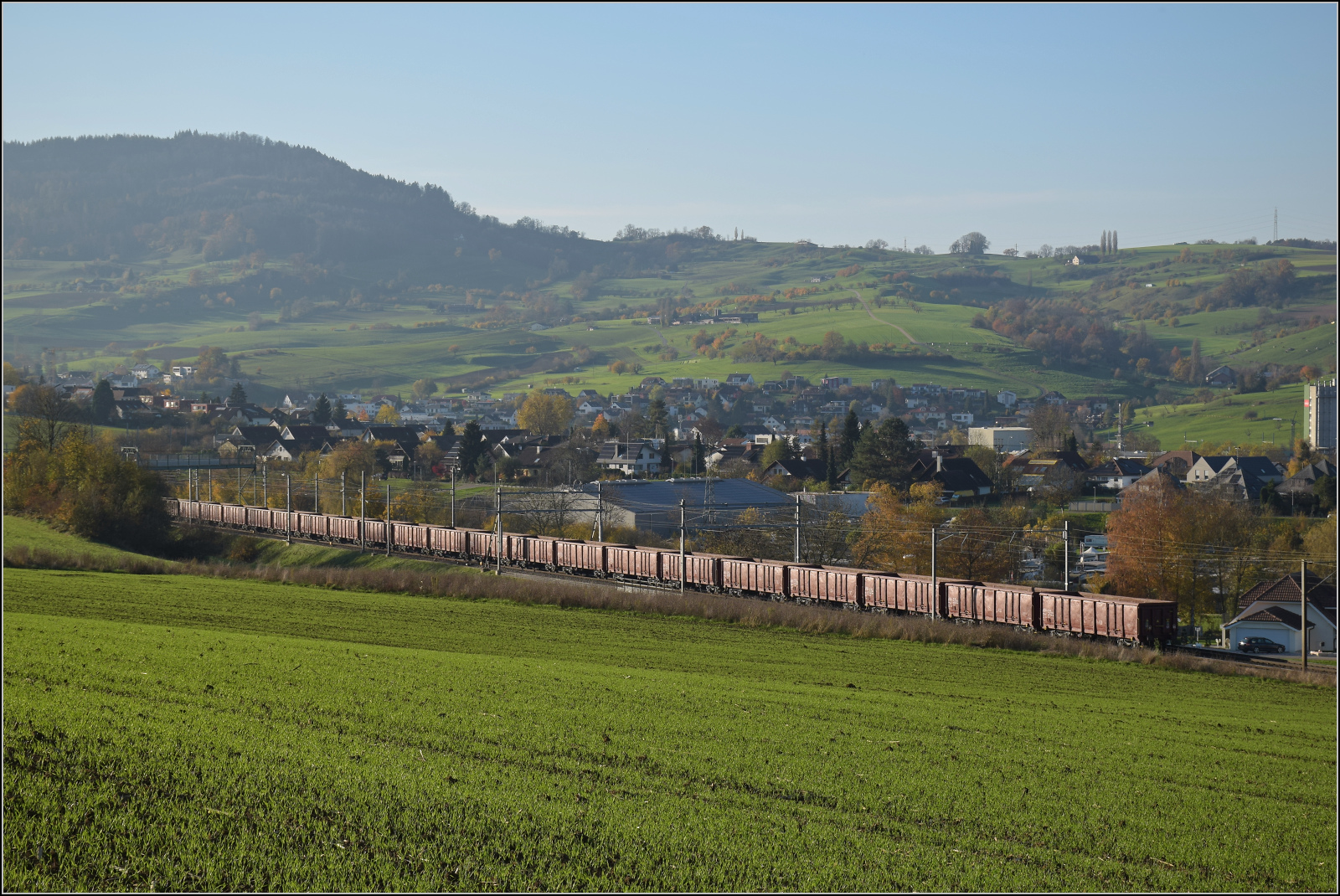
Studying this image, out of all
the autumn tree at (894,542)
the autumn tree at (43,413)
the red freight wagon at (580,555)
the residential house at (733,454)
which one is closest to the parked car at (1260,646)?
the autumn tree at (894,542)

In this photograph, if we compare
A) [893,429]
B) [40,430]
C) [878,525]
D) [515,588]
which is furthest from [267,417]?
[515,588]

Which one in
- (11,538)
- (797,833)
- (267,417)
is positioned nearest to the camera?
(797,833)

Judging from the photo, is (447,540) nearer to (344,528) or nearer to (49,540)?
(344,528)

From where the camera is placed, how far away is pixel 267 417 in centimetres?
17738

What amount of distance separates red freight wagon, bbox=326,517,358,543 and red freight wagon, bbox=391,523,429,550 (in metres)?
3.18

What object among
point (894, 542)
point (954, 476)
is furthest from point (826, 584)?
point (954, 476)

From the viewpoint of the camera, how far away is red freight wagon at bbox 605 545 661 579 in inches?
→ 2157

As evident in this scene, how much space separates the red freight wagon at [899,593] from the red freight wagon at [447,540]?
2806 centimetres

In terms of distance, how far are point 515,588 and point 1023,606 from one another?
21543 mm

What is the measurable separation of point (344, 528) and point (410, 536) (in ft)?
20.4

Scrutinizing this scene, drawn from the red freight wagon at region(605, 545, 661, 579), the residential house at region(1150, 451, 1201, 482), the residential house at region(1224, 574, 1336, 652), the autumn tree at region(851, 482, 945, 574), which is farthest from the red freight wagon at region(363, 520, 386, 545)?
the residential house at region(1150, 451, 1201, 482)

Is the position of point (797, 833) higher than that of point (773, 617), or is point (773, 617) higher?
point (797, 833)

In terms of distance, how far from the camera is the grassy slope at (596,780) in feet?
32.6

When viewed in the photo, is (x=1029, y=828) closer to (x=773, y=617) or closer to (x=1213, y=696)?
(x=1213, y=696)
